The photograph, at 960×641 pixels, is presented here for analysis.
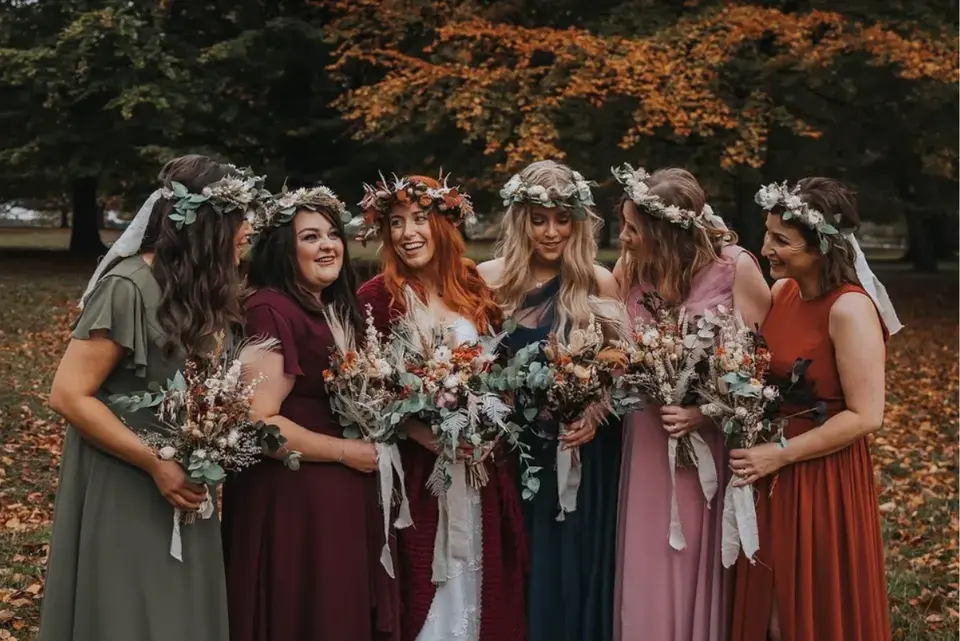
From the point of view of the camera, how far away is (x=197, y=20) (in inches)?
786

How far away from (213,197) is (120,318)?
0.53 m

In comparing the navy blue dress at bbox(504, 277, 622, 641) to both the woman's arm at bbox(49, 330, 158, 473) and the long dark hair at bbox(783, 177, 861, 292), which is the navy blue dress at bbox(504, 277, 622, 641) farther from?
the woman's arm at bbox(49, 330, 158, 473)

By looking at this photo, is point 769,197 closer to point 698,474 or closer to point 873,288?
point 873,288

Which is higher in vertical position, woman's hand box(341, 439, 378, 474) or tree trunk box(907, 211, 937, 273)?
tree trunk box(907, 211, 937, 273)

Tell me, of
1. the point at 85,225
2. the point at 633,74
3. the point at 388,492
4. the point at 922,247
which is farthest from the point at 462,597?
the point at 922,247

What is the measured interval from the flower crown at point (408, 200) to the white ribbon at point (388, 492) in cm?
110

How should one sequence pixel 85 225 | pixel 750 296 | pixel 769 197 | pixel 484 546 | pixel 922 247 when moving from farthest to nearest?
1. pixel 922 247
2. pixel 85 225
3. pixel 750 296
4. pixel 484 546
5. pixel 769 197

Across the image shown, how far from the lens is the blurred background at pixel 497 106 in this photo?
13789 millimetres

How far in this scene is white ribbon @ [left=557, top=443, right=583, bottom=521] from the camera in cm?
446

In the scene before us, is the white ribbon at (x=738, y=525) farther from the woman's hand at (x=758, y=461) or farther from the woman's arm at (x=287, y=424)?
the woman's arm at (x=287, y=424)

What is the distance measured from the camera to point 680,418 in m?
4.18

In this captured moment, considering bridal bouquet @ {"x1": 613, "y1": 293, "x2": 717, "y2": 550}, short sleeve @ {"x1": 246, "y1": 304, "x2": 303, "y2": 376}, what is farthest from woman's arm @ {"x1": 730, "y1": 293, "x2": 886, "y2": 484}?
short sleeve @ {"x1": 246, "y1": 304, "x2": 303, "y2": 376}

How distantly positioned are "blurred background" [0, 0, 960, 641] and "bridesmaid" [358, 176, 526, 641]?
18.6 ft

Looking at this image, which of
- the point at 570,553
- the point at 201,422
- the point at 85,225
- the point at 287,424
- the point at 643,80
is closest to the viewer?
the point at 201,422
